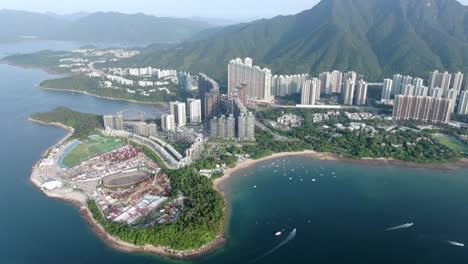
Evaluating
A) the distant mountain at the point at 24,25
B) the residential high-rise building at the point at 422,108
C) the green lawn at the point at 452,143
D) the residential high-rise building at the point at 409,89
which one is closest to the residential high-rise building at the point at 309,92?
the residential high-rise building at the point at 422,108

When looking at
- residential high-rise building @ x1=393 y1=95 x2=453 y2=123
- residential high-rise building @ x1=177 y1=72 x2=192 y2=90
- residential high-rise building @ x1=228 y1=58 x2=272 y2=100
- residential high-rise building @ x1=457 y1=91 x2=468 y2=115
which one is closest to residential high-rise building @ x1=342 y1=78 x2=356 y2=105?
residential high-rise building @ x1=393 y1=95 x2=453 y2=123

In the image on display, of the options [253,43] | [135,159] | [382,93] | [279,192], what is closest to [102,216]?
[135,159]

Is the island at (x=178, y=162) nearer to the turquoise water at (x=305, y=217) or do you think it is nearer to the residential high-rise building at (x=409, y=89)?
the turquoise water at (x=305, y=217)

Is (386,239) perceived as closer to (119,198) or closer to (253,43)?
(119,198)

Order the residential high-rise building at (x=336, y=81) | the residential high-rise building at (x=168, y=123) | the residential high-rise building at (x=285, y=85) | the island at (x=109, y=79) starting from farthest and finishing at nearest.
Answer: the island at (x=109, y=79)
the residential high-rise building at (x=285, y=85)
the residential high-rise building at (x=336, y=81)
the residential high-rise building at (x=168, y=123)

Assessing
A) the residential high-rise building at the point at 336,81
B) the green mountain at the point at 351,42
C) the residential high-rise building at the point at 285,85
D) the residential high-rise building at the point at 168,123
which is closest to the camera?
the residential high-rise building at the point at 168,123

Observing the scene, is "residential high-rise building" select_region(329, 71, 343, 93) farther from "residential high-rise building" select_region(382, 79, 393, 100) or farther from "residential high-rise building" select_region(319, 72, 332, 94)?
"residential high-rise building" select_region(382, 79, 393, 100)
